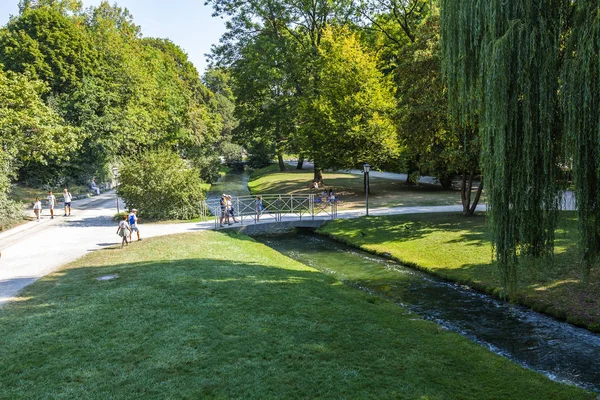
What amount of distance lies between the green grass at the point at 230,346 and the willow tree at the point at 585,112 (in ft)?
11.4

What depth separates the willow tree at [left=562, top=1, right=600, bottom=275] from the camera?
722 centimetres

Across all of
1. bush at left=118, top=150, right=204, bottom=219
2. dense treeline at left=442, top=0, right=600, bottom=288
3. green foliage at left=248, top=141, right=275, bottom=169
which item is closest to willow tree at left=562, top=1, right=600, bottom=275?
dense treeline at left=442, top=0, right=600, bottom=288

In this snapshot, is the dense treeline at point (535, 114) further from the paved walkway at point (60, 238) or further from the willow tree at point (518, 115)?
the paved walkway at point (60, 238)

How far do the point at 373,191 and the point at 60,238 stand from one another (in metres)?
25.1

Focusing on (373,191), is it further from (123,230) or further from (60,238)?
(60,238)

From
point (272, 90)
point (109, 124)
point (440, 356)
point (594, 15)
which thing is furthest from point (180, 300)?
point (272, 90)

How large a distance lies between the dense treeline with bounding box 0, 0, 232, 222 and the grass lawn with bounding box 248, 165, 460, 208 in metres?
9.75

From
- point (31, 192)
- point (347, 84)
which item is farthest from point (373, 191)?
point (31, 192)

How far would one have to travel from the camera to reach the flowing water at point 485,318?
10.1 m

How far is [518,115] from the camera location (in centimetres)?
834

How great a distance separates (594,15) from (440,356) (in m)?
7.11

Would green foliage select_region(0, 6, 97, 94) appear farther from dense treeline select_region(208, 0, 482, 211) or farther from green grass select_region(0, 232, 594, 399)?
green grass select_region(0, 232, 594, 399)

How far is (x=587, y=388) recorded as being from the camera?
877 centimetres

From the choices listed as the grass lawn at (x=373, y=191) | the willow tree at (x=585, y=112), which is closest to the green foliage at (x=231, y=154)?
the grass lawn at (x=373, y=191)
